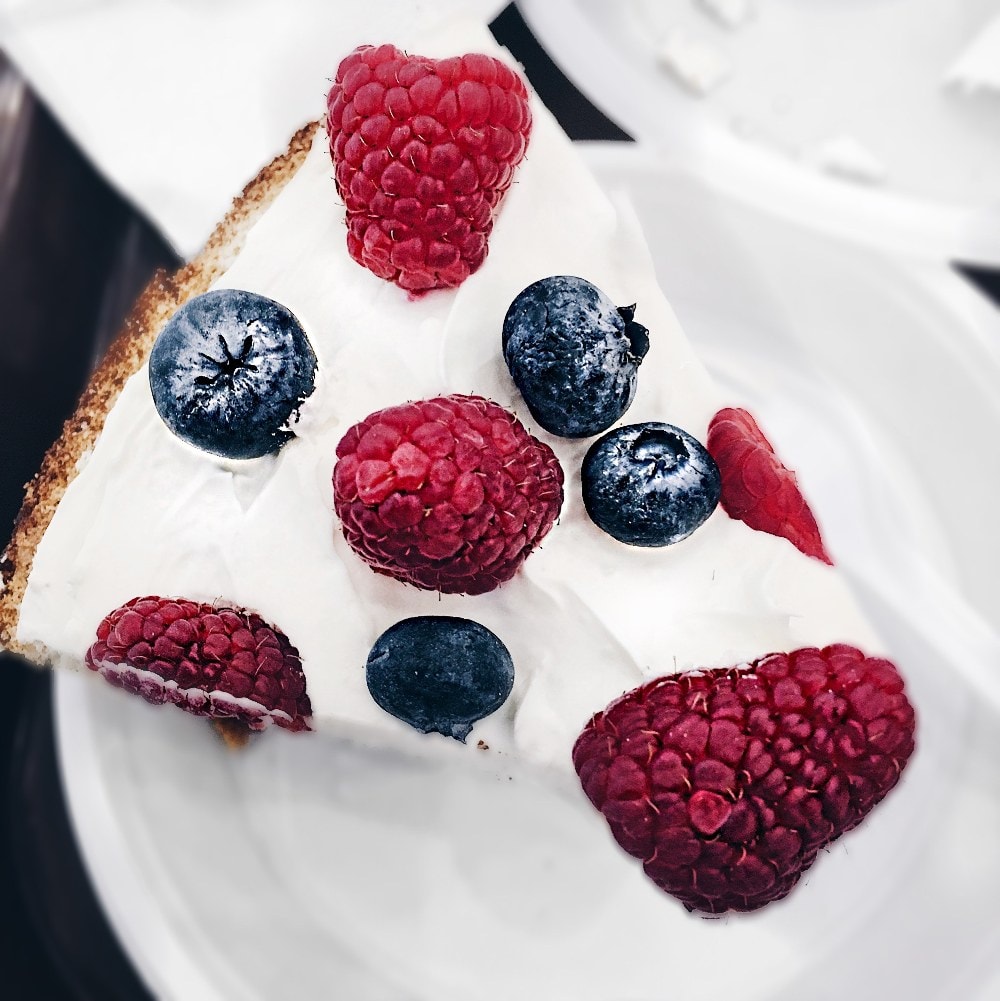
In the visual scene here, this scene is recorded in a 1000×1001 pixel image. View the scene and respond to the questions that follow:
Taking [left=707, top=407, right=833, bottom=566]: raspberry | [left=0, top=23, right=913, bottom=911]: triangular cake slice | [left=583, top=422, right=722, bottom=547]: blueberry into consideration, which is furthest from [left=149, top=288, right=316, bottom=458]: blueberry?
[left=707, top=407, right=833, bottom=566]: raspberry

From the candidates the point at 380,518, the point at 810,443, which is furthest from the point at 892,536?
the point at 380,518

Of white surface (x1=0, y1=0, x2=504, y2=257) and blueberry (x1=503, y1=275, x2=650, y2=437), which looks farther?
white surface (x1=0, y1=0, x2=504, y2=257)

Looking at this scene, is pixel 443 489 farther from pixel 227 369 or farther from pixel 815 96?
pixel 815 96

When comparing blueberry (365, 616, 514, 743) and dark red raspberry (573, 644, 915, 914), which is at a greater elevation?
dark red raspberry (573, 644, 915, 914)

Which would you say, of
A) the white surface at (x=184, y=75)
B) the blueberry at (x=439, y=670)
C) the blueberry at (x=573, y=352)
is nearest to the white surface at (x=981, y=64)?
the white surface at (x=184, y=75)

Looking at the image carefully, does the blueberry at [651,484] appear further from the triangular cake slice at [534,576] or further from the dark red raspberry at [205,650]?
the dark red raspberry at [205,650]

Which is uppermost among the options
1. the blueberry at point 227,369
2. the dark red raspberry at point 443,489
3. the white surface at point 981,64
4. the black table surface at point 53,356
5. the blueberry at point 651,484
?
the white surface at point 981,64

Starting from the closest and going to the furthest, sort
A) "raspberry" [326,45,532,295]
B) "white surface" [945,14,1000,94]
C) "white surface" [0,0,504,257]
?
"raspberry" [326,45,532,295] → "white surface" [0,0,504,257] → "white surface" [945,14,1000,94]

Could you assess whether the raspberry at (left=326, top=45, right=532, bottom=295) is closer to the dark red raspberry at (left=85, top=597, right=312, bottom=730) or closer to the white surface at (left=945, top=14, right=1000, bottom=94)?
the dark red raspberry at (left=85, top=597, right=312, bottom=730)

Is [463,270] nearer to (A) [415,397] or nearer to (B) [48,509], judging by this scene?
(A) [415,397]
